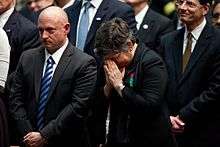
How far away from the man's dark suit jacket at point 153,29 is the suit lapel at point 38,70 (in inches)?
52.8

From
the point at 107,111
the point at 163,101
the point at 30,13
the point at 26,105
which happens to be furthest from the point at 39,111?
the point at 30,13

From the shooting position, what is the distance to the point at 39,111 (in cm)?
621

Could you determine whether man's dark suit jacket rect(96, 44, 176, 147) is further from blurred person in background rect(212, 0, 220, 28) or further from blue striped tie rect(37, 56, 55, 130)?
blurred person in background rect(212, 0, 220, 28)

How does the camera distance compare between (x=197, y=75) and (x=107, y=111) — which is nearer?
(x=107, y=111)

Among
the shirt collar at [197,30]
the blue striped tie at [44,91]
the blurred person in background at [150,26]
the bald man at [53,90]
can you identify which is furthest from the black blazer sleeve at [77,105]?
the blurred person in background at [150,26]

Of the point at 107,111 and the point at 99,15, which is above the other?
the point at 99,15

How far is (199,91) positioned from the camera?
6.42 m

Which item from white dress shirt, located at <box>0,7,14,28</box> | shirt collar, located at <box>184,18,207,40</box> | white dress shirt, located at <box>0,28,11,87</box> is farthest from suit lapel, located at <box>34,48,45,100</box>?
shirt collar, located at <box>184,18,207,40</box>

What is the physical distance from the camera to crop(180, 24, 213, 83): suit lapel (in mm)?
6406

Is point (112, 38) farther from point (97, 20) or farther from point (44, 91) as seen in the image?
point (97, 20)

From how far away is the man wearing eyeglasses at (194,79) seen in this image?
6321mm

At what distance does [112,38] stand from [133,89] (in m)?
0.45

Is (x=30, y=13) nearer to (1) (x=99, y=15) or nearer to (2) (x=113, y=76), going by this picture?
(1) (x=99, y=15)

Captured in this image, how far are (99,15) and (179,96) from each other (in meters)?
1.14
